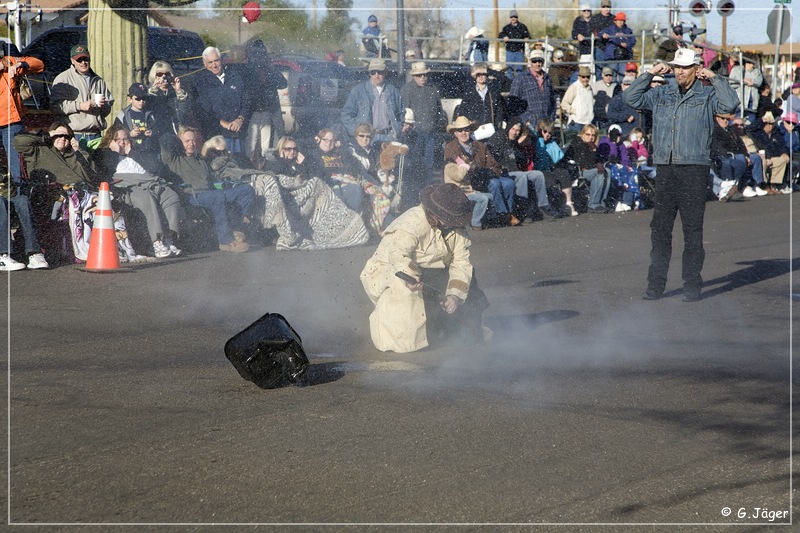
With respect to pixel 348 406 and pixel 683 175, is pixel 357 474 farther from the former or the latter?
pixel 683 175

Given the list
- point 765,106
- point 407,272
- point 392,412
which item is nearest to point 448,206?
point 407,272

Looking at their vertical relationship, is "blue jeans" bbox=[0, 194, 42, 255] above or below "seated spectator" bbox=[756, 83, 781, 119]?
below

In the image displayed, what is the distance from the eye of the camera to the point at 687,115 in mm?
9305

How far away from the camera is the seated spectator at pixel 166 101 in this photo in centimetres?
1236

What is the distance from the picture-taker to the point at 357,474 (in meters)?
4.76

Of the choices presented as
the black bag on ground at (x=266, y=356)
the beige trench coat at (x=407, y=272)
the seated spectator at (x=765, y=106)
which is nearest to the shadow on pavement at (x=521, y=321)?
the beige trench coat at (x=407, y=272)

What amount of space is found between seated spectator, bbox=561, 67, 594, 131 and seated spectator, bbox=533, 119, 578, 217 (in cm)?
250

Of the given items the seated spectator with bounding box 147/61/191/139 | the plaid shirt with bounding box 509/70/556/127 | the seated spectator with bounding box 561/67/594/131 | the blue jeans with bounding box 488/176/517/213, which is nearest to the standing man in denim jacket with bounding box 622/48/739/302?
the blue jeans with bounding box 488/176/517/213

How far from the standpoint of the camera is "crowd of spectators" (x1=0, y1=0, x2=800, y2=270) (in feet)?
36.8

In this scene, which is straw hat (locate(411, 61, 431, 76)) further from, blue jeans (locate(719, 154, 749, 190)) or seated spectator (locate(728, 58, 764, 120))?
seated spectator (locate(728, 58, 764, 120))

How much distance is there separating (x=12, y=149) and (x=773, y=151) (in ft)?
51.7

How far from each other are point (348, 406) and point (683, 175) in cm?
478

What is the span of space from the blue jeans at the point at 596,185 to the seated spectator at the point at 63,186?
8000mm

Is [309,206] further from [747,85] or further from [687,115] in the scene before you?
[747,85]
